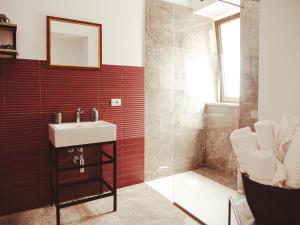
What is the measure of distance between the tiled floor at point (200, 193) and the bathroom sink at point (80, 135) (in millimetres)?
1075

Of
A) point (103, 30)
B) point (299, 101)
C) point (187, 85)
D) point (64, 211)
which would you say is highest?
point (103, 30)

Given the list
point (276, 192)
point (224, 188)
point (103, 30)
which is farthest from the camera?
point (224, 188)

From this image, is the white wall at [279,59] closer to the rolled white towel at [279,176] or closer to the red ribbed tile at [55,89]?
the rolled white towel at [279,176]

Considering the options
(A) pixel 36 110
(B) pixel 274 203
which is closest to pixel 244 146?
(B) pixel 274 203

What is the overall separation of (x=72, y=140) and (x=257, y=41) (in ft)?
5.40

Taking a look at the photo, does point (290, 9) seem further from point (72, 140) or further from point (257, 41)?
point (72, 140)

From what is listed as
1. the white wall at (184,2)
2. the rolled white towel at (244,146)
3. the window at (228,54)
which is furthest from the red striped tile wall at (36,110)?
the rolled white towel at (244,146)

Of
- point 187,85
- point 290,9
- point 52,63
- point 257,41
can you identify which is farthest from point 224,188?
point 52,63

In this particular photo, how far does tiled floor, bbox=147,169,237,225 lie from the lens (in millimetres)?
2277

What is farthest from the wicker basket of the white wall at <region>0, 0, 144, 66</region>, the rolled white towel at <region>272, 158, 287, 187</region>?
the white wall at <region>0, 0, 144, 66</region>

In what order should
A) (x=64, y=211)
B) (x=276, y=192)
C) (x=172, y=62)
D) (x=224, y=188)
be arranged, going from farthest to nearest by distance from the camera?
(x=172, y=62) < (x=224, y=188) < (x=64, y=211) < (x=276, y=192)

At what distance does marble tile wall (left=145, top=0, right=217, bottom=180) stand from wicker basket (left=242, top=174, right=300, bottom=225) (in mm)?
2317

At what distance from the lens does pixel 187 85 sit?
3.21 m

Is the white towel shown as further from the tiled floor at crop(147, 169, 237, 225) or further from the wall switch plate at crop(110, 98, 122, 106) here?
the wall switch plate at crop(110, 98, 122, 106)
